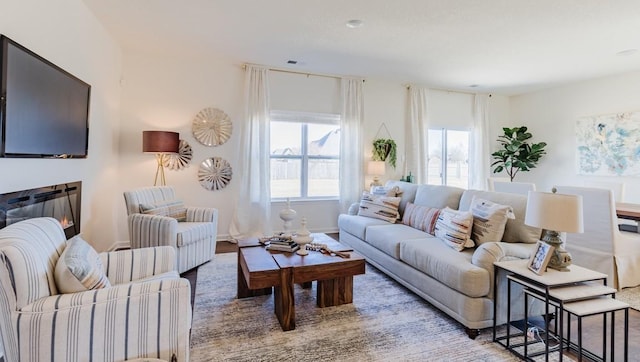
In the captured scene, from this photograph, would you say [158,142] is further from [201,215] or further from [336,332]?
[336,332]

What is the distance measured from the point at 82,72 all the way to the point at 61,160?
0.95m

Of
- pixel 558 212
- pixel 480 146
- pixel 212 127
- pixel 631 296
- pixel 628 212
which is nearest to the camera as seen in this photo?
pixel 558 212

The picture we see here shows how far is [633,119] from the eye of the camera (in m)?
4.80

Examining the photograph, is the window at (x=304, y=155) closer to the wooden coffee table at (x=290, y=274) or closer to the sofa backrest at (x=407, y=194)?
the sofa backrest at (x=407, y=194)

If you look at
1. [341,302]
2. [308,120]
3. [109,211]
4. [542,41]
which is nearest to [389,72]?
[308,120]

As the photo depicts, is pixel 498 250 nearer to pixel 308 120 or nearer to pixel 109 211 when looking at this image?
pixel 308 120

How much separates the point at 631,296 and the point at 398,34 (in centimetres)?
349

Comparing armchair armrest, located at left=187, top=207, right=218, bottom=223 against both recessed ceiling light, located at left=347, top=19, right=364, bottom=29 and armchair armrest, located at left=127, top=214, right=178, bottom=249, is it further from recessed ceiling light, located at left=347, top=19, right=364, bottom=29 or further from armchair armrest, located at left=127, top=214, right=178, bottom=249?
recessed ceiling light, located at left=347, top=19, right=364, bottom=29

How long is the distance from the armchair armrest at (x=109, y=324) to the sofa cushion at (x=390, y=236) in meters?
2.07

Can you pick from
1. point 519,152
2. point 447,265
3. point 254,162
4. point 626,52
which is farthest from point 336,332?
point 519,152

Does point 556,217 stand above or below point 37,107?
below

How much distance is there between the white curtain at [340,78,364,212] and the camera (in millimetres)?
5352

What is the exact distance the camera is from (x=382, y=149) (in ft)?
18.3

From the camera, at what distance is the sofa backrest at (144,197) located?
3.42 m
